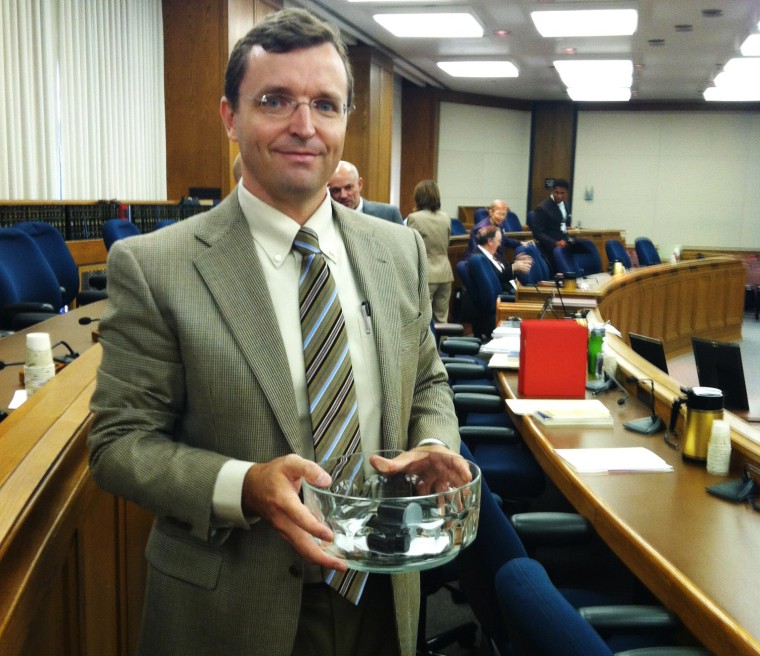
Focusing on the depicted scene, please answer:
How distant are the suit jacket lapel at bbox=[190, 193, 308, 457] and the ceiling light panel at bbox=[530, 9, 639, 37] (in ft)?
26.2

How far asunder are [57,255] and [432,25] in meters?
5.57

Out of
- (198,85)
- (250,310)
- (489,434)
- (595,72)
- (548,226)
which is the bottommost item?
(489,434)

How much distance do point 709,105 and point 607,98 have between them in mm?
2124

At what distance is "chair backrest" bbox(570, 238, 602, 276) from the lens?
8.87m

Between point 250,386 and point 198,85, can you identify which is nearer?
point 250,386

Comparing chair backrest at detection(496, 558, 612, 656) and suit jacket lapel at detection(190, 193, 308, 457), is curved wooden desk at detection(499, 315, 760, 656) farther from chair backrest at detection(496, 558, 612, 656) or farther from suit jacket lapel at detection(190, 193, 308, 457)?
suit jacket lapel at detection(190, 193, 308, 457)

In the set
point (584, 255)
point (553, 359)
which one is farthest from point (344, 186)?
point (584, 255)

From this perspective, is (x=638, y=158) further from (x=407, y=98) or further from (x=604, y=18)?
(x=604, y=18)

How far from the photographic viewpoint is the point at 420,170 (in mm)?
14812

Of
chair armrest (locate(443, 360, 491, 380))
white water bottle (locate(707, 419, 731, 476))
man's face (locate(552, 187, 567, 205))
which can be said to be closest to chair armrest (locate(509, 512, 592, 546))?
white water bottle (locate(707, 419, 731, 476))

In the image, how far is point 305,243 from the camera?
4.12 ft

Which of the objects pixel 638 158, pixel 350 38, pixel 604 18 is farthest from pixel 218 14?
pixel 638 158

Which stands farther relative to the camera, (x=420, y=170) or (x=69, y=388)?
(x=420, y=170)

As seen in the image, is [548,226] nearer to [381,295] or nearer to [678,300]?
[678,300]
